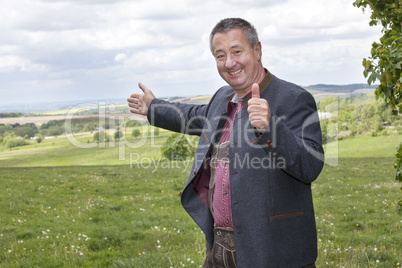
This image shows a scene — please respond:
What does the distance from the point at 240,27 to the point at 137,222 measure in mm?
6993

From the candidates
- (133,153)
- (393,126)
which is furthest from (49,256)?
(393,126)

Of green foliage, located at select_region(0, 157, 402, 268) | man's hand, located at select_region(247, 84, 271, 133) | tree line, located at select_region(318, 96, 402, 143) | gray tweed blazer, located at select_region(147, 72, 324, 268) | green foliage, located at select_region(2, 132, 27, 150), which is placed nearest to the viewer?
man's hand, located at select_region(247, 84, 271, 133)

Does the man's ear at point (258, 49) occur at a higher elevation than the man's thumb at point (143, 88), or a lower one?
higher

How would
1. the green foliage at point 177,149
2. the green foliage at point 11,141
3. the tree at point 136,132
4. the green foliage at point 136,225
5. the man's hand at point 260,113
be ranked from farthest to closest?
the green foliage at point 11,141
the green foliage at point 177,149
the tree at point 136,132
the green foliage at point 136,225
the man's hand at point 260,113

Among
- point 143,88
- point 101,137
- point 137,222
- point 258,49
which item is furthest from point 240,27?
point 101,137

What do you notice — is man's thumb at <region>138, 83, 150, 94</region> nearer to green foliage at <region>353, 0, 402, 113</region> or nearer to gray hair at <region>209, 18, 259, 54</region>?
gray hair at <region>209, 18, 259, 54</region>

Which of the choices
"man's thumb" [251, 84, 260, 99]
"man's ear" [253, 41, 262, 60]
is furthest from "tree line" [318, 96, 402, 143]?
"man's thumb" [251, 84, 260, 99]

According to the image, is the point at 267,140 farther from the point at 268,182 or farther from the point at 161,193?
the point at 161,193

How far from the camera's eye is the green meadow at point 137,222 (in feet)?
22.0

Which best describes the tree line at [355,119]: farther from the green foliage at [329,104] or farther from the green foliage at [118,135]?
the green foliage at [118,135]

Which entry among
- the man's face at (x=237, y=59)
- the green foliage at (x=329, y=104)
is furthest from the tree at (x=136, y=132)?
the man's face at (x=237, y=59)

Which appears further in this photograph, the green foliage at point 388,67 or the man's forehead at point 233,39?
the green foliage at point 388,67

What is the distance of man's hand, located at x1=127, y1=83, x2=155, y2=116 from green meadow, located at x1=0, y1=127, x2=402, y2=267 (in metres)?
2.59

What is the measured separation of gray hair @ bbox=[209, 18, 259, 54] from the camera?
3.19 meters
